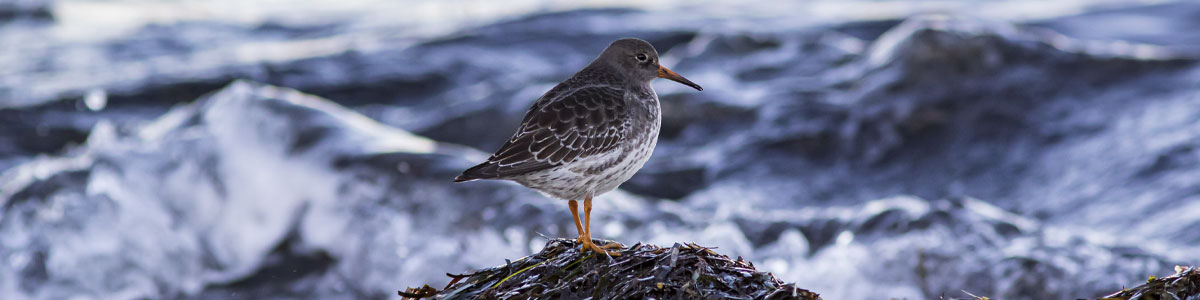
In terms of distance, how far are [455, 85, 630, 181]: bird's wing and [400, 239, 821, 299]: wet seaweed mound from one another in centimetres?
48

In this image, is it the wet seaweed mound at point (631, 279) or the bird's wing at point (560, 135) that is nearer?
the wet seaweed mound at point (631, 279)

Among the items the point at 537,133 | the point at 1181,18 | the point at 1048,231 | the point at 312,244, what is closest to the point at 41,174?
the point at 312,244

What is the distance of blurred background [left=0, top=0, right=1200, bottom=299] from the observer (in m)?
7.89

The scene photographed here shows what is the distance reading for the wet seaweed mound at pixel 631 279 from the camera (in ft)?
11.8

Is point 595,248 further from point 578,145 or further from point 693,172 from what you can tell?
point 693,172

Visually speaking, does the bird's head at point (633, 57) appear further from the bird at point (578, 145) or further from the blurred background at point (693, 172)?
the blurred background at point (693, 172)

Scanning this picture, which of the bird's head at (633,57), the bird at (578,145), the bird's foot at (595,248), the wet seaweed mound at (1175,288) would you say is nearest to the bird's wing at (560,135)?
the bird at (578,145)

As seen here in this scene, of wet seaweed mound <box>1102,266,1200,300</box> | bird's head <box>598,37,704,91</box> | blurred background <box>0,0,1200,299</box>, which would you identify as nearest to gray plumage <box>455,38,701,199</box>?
bird's head <box>598,37,704,91</box>

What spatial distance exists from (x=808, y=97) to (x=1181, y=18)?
814 centimetres

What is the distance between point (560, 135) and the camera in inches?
173

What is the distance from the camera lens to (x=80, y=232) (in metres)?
8.45

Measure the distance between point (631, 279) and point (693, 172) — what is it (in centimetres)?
684

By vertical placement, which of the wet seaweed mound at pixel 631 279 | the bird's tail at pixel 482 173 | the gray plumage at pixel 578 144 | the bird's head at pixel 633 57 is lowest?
the wet seaweed mound at pixel 631 279

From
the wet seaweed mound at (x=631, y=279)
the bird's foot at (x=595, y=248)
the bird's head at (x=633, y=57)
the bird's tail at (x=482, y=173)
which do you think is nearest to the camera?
the wet seaweed mound at (x=631, y=279)
